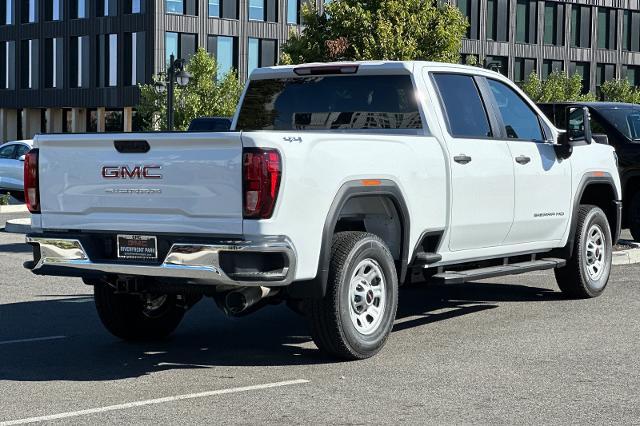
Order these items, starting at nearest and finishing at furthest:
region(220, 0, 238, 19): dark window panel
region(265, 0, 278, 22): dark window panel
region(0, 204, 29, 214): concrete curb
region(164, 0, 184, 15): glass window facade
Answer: region(0, 204, 29, 214): concrete curb < region(164, 0, 184, 15): glass window facade < region(220, 0, 238, 19): dark window panel < region(265, 0, 278, 22): dark window panel

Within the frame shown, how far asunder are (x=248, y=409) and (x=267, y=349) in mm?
2139

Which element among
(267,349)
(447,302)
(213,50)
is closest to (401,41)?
(213,50)

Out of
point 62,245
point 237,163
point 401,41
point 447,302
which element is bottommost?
point 447,302

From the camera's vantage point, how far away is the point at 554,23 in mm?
78188

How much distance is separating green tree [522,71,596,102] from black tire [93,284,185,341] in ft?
193

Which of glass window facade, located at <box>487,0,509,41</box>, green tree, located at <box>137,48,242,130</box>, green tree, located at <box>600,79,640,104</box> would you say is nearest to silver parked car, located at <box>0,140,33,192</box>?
green tree, located at <box>137,48,242,130</box>

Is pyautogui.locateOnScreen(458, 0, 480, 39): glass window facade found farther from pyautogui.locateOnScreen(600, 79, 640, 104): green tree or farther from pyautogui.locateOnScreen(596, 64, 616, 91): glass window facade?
pyautogui.locateOnScreen(596, 64, 616, 91): glass window facade

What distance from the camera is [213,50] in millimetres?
64438

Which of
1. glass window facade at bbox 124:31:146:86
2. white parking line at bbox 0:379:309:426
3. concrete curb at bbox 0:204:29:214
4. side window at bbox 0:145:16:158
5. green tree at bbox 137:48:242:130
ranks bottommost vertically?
concrete curb at bbox 0:204:29:214

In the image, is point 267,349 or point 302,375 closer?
point 302,375

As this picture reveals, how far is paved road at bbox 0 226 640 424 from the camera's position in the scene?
6.76m

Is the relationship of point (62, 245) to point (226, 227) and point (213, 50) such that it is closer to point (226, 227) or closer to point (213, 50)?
point (226, 227)

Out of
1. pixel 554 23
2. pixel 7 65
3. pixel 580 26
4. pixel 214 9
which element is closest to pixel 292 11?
pixel 214 9

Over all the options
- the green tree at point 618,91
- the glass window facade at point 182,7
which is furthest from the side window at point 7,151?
the green tree at point 618,91
